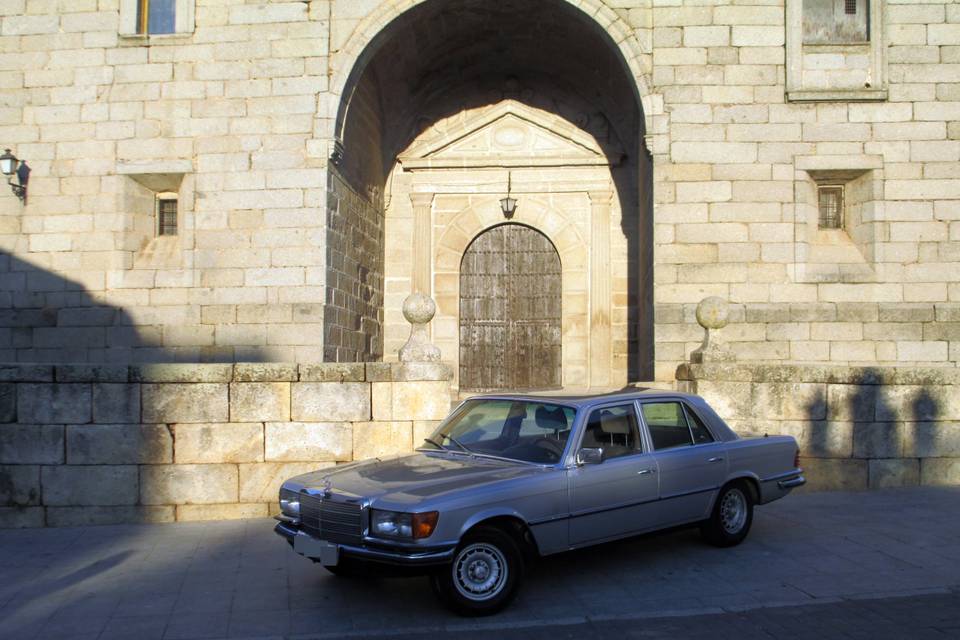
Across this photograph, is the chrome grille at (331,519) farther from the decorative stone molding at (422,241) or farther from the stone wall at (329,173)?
the decorative stone molding at (422,241)

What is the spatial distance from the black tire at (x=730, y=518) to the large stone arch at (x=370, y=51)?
6461 millimetres

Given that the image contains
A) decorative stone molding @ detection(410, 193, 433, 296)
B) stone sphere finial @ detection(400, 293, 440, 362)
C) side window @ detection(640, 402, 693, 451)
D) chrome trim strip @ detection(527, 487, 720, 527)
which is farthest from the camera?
decorative stone molding @ detection(410, 193, 433, 296)

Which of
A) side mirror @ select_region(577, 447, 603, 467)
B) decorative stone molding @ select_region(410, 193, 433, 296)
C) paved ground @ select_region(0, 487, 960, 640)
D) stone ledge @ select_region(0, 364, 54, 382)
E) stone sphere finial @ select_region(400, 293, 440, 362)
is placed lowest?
paved ground @ select_region(0, 487, 960, 640)

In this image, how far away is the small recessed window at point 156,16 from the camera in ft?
40.5

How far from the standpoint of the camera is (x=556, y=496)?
5344mm

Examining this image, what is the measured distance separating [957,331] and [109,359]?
1160 centimetres

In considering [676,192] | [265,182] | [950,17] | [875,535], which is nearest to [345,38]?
[265,182]

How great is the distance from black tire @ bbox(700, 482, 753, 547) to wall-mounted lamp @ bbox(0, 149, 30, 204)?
34.6 feet

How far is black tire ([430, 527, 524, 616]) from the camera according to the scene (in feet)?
16.3

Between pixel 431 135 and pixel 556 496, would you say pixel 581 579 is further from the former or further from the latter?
pixel 431 135

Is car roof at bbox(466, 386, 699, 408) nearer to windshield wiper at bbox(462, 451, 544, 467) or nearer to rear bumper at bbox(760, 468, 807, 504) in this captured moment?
windshield wiper at bbox(462, 451, 544, 467)

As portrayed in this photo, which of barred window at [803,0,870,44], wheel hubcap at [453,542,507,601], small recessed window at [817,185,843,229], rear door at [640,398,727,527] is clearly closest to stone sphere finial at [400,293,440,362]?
rear door at [640,398,727,527]

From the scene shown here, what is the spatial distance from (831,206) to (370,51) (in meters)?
7.04

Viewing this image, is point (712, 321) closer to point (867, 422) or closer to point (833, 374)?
point (833, 374)
